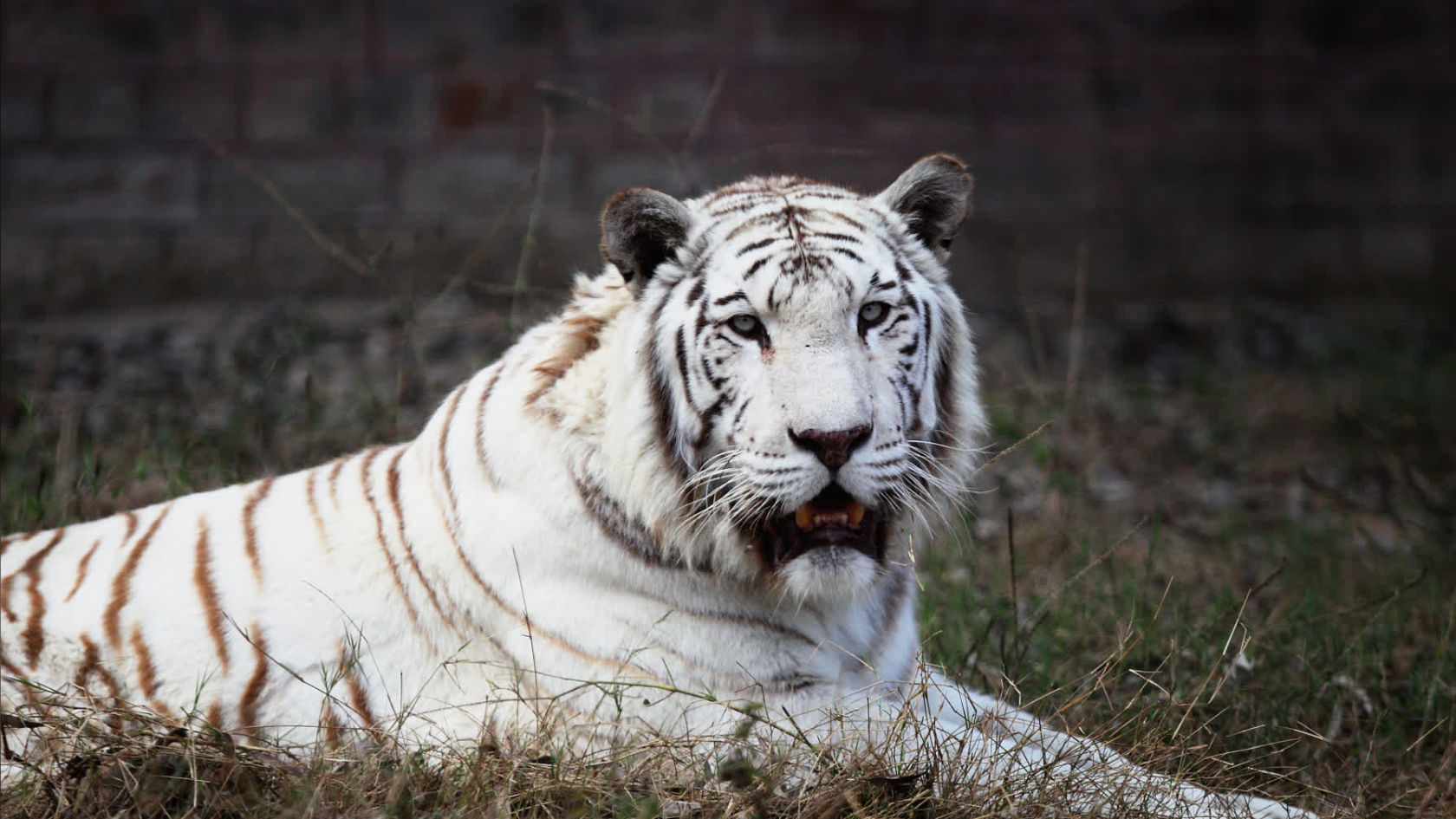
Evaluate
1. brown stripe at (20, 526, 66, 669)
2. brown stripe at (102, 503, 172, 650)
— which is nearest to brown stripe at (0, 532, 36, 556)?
brown stripe at (20, 526, 66, 669)

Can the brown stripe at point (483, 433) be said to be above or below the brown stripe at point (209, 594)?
above

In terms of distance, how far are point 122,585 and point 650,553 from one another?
959 millimetres

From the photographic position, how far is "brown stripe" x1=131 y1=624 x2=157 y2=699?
2.24 metres

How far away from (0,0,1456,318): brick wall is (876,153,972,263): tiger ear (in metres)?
3.29

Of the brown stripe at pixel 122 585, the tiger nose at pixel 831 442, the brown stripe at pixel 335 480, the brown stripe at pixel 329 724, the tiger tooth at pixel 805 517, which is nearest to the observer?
the tiger nose at pixel 831 442

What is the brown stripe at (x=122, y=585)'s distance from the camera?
228 cm

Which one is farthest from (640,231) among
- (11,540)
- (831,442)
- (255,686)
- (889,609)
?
(11,540)

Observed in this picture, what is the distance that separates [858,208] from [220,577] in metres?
1.26

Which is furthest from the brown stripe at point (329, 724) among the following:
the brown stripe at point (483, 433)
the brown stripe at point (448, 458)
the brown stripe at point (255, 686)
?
the brown stripe at point (483, 433)

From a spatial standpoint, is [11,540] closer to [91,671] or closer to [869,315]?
[91,671]

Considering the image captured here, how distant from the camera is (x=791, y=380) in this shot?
1.97m

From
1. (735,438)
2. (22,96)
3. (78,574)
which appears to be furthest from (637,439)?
(22,96)

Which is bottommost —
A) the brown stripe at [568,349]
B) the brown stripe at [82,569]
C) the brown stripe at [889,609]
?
the brown stripe at [82,569]

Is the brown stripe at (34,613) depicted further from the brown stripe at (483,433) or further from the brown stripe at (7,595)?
the brown stripe at (483,433)
